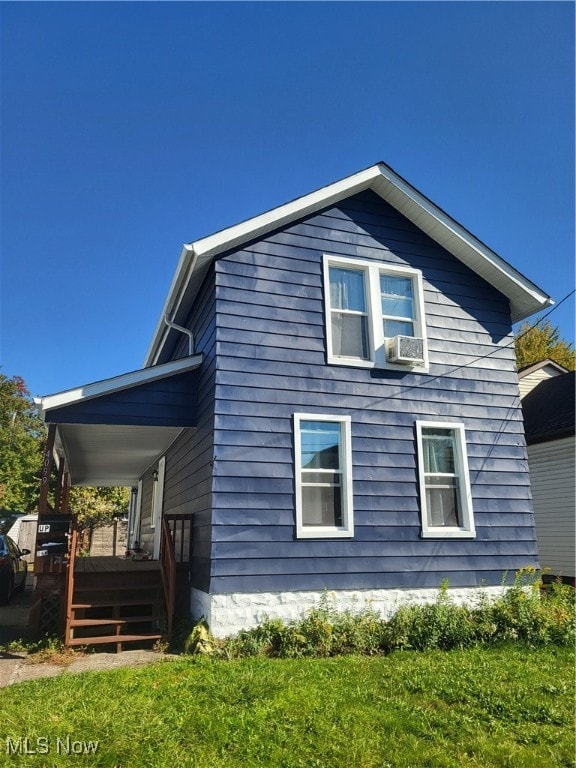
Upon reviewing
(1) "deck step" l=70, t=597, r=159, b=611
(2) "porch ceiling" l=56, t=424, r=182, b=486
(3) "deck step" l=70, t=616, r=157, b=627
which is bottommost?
(3) "deck step" l=70, t=616, r=157, b=627

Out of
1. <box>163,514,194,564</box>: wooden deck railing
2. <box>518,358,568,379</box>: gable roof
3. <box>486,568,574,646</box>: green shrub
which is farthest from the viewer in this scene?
<box>518,358,568,379</box>: gable roof

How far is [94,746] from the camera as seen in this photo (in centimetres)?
366

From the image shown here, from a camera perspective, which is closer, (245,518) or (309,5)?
(245,518)

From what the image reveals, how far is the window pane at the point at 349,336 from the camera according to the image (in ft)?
27.3

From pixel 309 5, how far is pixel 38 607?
31.8 feet

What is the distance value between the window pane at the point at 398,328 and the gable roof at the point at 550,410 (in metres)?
6.05

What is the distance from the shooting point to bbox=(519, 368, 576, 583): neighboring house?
12445 millimetres

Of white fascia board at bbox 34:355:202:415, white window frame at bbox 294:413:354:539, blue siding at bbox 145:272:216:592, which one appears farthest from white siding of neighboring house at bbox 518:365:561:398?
white fascia board at bbox 34:355:202:415

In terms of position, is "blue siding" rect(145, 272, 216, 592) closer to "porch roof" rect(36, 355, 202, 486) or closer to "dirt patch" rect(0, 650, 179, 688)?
"porch roof" rect(36, 355, 202, 486)

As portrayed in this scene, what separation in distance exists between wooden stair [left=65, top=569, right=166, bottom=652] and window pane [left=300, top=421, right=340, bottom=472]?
3.06m

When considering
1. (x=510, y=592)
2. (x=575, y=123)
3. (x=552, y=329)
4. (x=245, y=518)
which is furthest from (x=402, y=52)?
(x=552, y=329)

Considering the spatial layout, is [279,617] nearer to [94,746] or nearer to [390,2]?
[94,746]

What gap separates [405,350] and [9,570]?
933 centimetres

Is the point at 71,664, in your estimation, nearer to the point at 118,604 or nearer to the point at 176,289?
the point at 118,604
